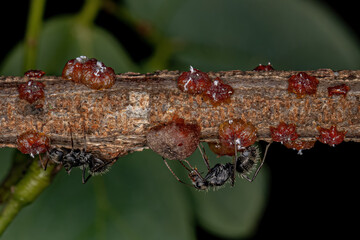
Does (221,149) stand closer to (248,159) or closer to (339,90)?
(248,159)

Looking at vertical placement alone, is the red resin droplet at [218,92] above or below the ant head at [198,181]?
above

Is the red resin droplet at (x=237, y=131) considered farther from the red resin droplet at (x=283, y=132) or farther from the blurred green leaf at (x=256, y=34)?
the blurred green leaf at (x=256, y=34)

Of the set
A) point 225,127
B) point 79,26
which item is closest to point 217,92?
point 225,127

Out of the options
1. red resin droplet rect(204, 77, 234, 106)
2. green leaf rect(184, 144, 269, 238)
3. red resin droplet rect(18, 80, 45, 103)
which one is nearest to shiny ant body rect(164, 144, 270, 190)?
red resin droplet rect(204, 77, 234, 106)

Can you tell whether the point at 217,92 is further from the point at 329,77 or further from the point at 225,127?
the point at 329,77

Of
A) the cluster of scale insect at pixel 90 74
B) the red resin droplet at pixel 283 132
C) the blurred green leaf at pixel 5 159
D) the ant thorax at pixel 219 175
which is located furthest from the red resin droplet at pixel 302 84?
the blurred green leaf at pixel 5 159

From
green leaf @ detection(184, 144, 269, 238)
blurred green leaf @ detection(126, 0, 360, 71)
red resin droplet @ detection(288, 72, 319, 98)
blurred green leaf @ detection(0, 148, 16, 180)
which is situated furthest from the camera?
green leaf @ detection(184, 144, 269, 238)

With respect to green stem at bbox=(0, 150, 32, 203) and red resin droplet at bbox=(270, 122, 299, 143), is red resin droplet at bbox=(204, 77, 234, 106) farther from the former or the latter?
green stem at bbox=(0, 150, 32, 203)
